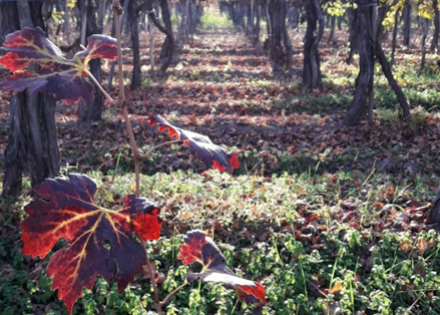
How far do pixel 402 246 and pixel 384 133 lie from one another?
5.10 m

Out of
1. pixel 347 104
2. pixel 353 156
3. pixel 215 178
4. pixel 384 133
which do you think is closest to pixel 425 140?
pixel 384 133

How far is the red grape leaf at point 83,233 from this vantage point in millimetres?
1063

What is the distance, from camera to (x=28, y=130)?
15.3ft

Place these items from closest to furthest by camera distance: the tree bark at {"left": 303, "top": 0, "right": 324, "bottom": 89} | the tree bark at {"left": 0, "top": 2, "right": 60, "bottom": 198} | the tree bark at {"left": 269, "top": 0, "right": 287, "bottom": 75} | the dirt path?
1. the tree bark at {"left": 0, "top": 2, "right": 60, "bottom": 198}
2. the dirt path
3. the tree bark at {"left": 303, "top": 0, "right": 324, "bottom": 89}
4. the tree bark at {"left": 269, "top": 0, "right": 287, "bottom": 75}

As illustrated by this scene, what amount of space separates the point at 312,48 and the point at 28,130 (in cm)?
1020

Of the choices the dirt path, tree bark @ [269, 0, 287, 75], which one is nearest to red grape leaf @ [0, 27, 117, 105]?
the dirt path

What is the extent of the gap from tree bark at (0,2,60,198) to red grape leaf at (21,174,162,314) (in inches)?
149

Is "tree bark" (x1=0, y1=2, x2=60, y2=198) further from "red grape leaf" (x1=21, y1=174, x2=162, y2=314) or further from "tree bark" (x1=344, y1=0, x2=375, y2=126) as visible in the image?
"tree bark" (x1=344, y1=0, x2=375, y2=126)

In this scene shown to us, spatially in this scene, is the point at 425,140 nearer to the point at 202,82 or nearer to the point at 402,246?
the point at 402,246

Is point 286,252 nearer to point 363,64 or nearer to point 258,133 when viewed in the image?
point 258,133

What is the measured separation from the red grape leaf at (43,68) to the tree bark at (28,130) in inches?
141

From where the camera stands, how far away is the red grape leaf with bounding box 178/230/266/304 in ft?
4.28

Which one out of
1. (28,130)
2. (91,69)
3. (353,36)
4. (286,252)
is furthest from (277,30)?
(286,252)

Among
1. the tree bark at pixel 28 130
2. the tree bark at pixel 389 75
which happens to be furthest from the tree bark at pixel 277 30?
the tree bark at pixel 28 130
